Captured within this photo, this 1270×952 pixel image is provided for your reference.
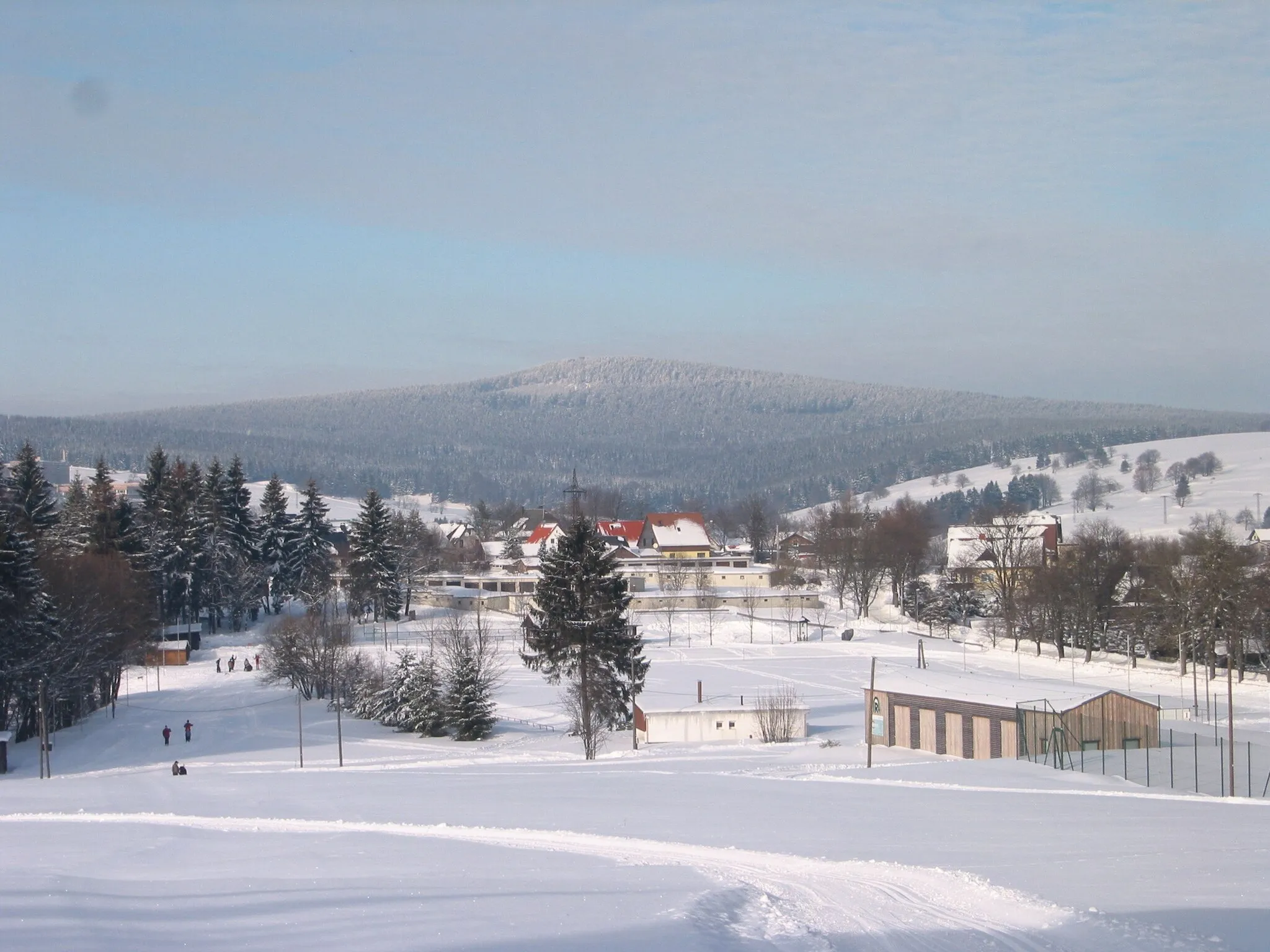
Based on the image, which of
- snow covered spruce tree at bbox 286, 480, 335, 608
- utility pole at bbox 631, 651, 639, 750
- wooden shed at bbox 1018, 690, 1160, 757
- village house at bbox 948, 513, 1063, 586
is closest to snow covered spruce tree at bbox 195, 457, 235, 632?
snow covered spruce tree at bbox 286, 480, 335, 608

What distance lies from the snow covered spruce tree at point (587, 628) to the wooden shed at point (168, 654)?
25.0 metres

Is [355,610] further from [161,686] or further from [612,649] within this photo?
[612,649]

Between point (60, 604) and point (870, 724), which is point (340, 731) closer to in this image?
point (60, 604)

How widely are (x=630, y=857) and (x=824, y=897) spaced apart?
3085 mm

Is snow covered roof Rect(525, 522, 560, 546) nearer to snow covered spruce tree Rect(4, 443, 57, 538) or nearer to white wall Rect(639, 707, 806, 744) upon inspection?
snow covered spruce tree Rect(4, 443, 57, 538)

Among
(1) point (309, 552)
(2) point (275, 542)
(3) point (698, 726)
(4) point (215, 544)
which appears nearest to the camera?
(3) point (698, 726)

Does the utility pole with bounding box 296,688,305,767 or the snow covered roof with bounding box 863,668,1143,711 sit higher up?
the snow covered roof with bounding box 863,668,1143,711

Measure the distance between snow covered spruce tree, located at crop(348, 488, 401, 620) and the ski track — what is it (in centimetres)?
4956

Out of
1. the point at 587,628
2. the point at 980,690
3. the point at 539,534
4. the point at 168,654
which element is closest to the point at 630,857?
the point at 980,690

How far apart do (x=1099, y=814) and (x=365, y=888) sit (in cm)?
1359

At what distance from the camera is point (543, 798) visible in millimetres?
21641

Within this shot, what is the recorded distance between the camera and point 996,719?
1272 inches

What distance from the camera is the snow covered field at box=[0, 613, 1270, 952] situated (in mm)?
10328

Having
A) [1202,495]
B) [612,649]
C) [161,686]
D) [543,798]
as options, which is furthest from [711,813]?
[1202,495]
